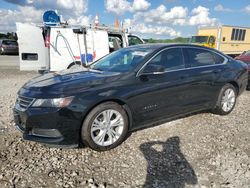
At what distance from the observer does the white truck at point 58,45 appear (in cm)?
Result: 814

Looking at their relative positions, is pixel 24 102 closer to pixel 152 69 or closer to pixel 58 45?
pixel 152 69

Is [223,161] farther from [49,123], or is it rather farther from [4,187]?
[4,187]

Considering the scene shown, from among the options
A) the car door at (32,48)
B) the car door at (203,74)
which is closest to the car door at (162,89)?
the car door at (203,74)

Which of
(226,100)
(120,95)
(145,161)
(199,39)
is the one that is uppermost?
(199,39)

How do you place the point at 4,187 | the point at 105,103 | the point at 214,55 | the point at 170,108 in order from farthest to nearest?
the point at 214,55, the point at 170,108, the point at 105,103, the point at 4,187

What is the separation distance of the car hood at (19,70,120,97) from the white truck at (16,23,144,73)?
4.45 m

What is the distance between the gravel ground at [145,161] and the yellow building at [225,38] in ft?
48.4

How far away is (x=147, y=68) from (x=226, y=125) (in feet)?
6.98

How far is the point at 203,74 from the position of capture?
476 centimetres

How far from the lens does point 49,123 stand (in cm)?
328

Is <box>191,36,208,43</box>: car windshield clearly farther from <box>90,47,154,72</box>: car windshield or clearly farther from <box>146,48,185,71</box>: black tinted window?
<box>90,47,154,72</box>: car windshield

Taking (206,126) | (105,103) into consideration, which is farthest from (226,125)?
(105,103)

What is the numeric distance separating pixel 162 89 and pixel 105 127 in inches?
47.0

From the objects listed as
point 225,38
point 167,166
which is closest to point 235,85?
point 167,166
